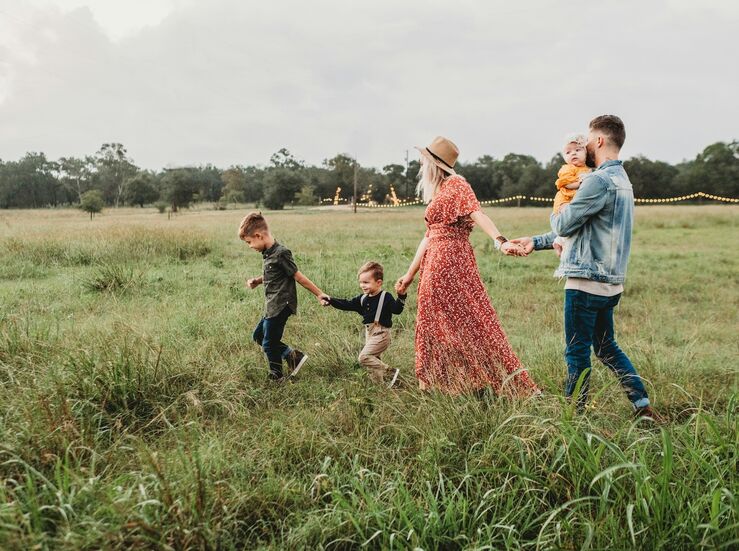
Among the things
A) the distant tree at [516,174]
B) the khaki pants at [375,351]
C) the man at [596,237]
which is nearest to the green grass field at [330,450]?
the khaki pants at [375,351]

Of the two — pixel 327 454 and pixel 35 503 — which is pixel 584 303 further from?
pixel 35 503

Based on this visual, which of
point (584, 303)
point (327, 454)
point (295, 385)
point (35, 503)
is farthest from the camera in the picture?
point (295, 385)

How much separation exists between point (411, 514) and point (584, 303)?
6.52ft

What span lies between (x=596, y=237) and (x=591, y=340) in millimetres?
756

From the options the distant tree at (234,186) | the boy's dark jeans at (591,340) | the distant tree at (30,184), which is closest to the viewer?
the boy's dark jeans at (591,340)

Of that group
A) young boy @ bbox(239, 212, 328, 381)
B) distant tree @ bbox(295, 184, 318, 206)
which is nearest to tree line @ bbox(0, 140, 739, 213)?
distant tree @ bbox(295, 184, 318, 206)

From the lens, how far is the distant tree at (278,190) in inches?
1716

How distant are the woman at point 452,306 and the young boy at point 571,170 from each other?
0.70 m

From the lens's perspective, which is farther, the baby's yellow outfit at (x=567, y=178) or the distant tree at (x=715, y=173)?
the distant tree at (x=715, y=173)

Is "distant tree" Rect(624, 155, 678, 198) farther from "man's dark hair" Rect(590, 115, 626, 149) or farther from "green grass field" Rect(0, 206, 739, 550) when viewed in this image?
"man's dark hair" Rect(590, 115, 626, 149)

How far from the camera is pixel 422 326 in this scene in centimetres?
400

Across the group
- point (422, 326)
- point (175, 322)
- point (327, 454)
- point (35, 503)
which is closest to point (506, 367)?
point (422, 326)

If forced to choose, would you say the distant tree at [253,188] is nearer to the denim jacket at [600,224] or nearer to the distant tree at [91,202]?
the distant tree at [91,202]

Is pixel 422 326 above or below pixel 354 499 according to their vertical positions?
above
